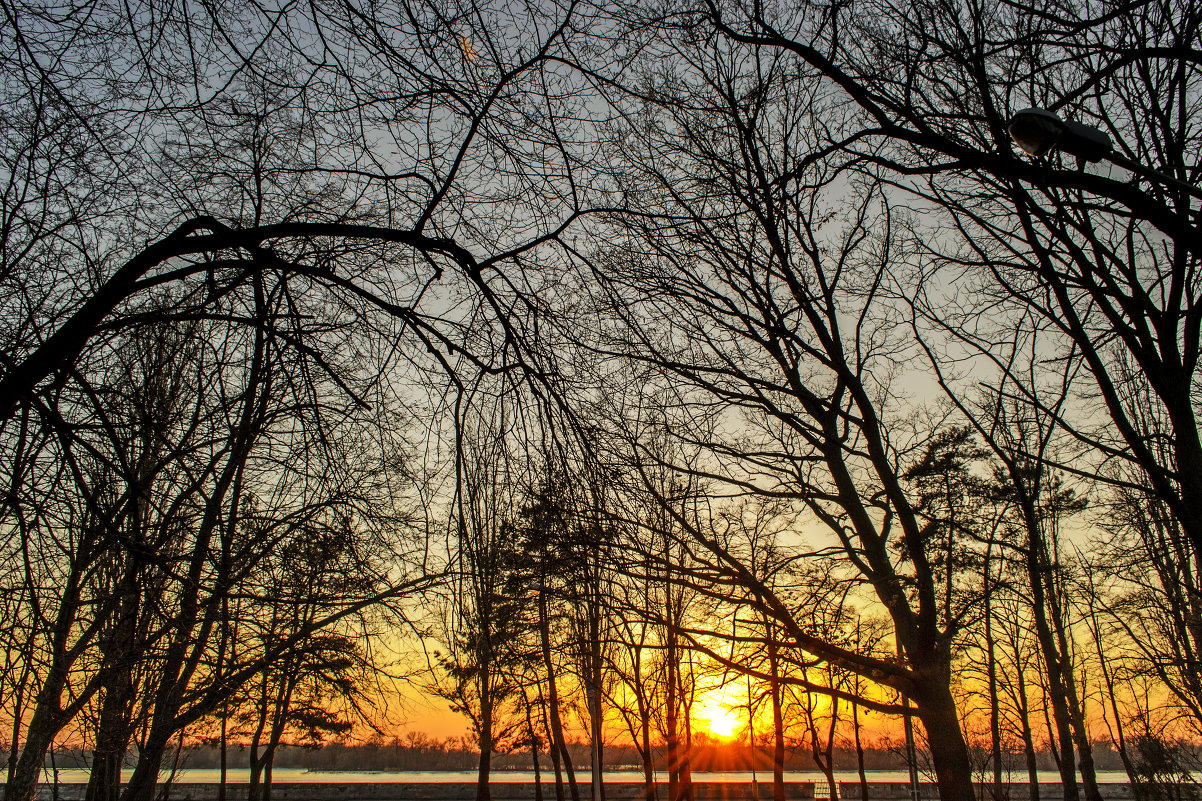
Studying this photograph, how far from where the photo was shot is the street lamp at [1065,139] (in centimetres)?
316

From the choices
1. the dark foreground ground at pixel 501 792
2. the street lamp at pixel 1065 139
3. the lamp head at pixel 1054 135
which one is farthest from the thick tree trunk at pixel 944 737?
the dark foreground ground at pixel 501 792

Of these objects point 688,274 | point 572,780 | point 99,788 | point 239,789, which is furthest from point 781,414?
point 239,789

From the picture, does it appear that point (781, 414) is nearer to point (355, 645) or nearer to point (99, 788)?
point (355, 645)

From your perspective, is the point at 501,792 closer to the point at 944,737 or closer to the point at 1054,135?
the point at 944,737

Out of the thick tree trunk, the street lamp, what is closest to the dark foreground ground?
the thick tree trunk

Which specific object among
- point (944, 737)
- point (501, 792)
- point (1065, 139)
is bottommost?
point (501, 792)

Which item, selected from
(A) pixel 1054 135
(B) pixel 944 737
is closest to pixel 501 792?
(B) pixel 944 737

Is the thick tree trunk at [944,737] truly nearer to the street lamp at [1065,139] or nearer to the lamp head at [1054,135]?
the street lamp at [1065,139]

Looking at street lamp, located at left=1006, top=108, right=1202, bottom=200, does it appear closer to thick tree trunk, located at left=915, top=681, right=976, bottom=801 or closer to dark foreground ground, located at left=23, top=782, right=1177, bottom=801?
thick tree trunk, located at left=915, top=681, right=976, bottom=801

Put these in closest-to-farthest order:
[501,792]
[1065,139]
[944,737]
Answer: [1065,139] → [944,737] → [501,792]

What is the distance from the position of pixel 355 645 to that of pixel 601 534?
338 centimetres

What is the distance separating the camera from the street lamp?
3156mm

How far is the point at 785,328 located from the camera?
7945 millimetres

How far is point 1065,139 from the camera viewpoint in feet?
10.4
